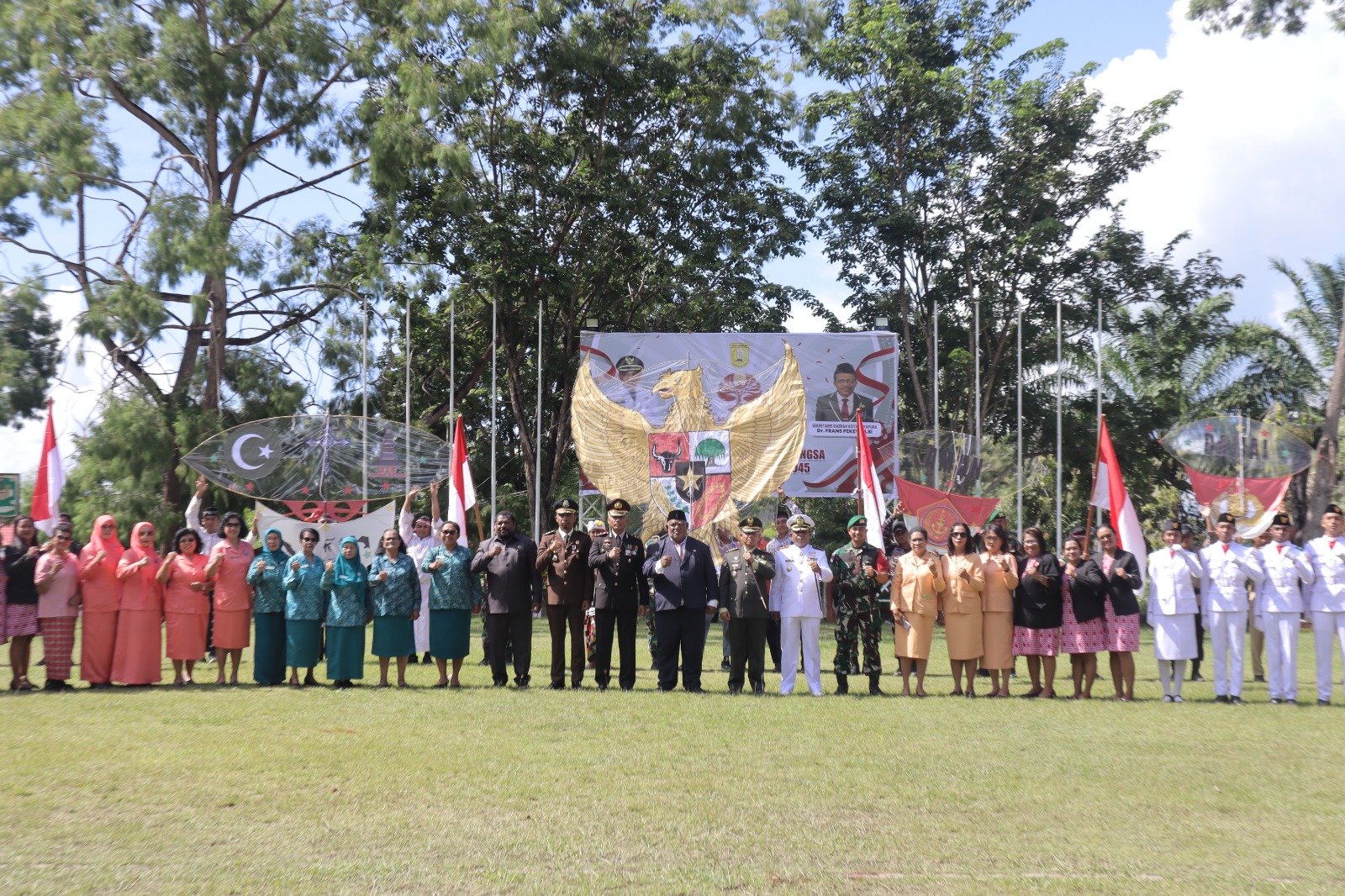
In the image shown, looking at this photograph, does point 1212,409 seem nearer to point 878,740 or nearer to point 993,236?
point 993,236

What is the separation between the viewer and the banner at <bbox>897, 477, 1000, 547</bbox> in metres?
17.1

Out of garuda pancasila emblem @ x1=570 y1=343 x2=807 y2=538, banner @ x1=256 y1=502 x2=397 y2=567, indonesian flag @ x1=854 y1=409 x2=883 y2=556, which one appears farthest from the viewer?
garuda pancasila emblem @ x1=570 y1=343 x2=807 y2=538

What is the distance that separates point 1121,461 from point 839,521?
26.1 ft

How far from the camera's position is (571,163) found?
2548cm

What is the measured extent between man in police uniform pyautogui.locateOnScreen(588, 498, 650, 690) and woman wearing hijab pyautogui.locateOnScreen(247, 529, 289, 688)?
9.42ft

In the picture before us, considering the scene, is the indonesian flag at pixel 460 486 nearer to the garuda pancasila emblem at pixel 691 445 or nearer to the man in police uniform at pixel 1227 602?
the garuda pancasila emblem at pixel 691 445

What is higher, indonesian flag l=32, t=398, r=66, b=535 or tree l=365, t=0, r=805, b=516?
tree l=365, t=0, r=805, b=516

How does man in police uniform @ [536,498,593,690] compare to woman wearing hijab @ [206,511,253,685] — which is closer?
man in police uniform @ [536,498,593,690]

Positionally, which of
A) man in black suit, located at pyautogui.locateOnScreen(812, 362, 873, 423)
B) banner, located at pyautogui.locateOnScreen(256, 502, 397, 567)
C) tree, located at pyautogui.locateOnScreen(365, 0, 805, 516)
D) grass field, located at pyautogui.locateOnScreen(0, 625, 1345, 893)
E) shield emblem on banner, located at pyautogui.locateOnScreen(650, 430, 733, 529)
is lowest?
grass field, located at pyautogui.locateOnScreen(0, 625, 1345, 893)

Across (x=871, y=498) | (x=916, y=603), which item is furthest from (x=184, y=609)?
(x=871, y=498)

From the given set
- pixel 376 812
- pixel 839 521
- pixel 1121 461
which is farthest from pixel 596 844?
pixel 839 521

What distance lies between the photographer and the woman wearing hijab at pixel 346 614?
10.9m

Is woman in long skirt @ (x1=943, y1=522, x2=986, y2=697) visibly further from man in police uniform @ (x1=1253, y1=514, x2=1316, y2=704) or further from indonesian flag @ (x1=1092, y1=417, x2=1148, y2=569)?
man in police uniform @ (x1=1253, y1=514, x2=1316, y2=704)

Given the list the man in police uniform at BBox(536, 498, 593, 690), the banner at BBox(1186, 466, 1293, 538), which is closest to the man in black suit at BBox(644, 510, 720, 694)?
the man in police uniform at BBox(536, 498, 593, 690)
